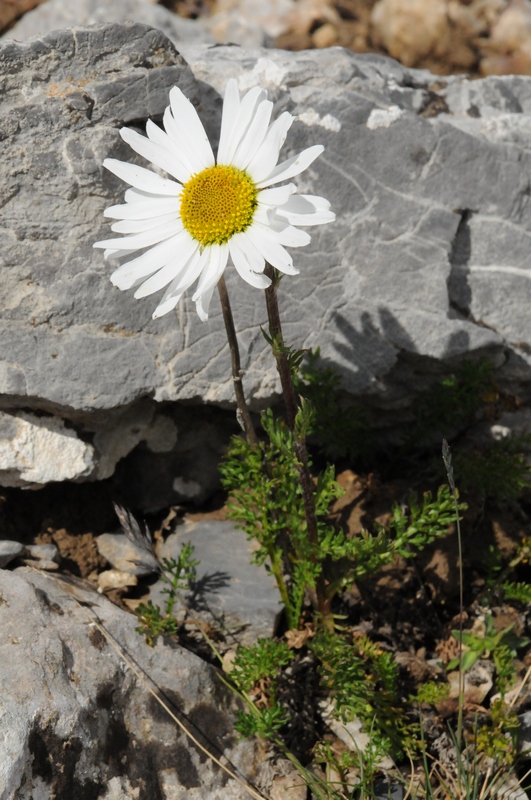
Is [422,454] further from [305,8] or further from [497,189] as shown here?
[305,8]

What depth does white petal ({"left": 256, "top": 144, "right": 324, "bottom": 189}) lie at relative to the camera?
2.50 meters

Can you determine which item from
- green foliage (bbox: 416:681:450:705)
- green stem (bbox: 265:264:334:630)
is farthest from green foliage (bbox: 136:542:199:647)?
green foliage (bbox: 416:681:450:705)

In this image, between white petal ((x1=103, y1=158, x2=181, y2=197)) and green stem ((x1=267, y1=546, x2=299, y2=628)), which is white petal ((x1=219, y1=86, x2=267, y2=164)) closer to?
white petal ((x1=103, y1=158, x2=181, y2=197))

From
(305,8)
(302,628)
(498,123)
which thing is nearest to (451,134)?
(498,123)

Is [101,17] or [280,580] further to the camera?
[101,17]

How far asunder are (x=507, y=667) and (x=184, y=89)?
3014 millimetres

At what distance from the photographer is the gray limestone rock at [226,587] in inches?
143

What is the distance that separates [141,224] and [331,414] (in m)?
1.40

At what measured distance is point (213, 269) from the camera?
2559 millimetres

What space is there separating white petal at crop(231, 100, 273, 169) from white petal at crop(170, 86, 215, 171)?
18 centimetres

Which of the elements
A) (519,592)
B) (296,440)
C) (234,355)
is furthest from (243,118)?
(519,592)

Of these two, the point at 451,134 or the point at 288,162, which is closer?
the point at 288,162

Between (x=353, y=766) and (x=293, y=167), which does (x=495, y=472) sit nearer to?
(x=353, y=766)

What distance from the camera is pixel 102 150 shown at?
351 centimetres
